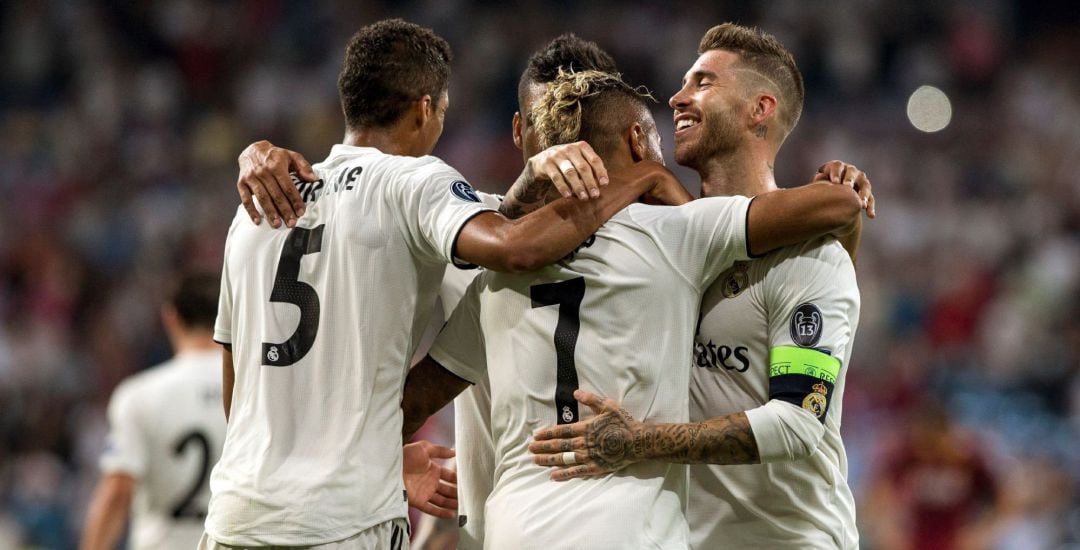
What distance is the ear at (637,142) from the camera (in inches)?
149

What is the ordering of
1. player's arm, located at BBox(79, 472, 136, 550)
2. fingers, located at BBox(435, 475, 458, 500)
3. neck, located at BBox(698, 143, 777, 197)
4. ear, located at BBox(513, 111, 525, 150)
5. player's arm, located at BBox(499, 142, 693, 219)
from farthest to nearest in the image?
player's arm, located at BBox(79, 472, 136, 550) < ear, located at BBox(513, 111, 525, 150) < fingers, located at BBox(435, 475, 458, 500) < neck, located at BBox(698, 143, 777, 197) < player's arm, located at BBox(499, 142, 693, 219)

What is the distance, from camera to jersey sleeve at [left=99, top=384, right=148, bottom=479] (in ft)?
19.7

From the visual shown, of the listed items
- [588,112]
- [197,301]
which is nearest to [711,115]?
[588,112]

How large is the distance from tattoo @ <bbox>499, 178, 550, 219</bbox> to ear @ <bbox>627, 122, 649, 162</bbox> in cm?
32

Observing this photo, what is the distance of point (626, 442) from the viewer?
339 cm

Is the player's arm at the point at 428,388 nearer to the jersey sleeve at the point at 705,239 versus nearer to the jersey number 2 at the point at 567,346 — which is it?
the jersey number 2 at the point at 567,346

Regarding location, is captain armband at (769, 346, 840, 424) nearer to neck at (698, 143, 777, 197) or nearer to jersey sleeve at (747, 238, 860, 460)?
jersey sleeve at (747, 238, 860, 460)

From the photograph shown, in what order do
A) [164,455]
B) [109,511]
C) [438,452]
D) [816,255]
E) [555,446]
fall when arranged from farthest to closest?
[164,455] < [109,511] < [438,452] < [816,255] < [555,446]

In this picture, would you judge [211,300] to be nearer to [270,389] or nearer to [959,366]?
[270,389]

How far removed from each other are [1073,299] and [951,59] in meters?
3.98

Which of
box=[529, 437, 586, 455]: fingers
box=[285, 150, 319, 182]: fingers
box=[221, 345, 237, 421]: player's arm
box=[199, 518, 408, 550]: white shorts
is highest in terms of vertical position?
box=[285, 150, 319, 182]: fingers

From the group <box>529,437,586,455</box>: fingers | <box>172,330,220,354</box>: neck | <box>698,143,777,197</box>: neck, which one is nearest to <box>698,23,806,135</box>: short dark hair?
<box>698,143,777,197</box>: neck

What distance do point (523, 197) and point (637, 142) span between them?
407mm

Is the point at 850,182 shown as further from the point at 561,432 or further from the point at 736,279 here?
the point at 561,432
